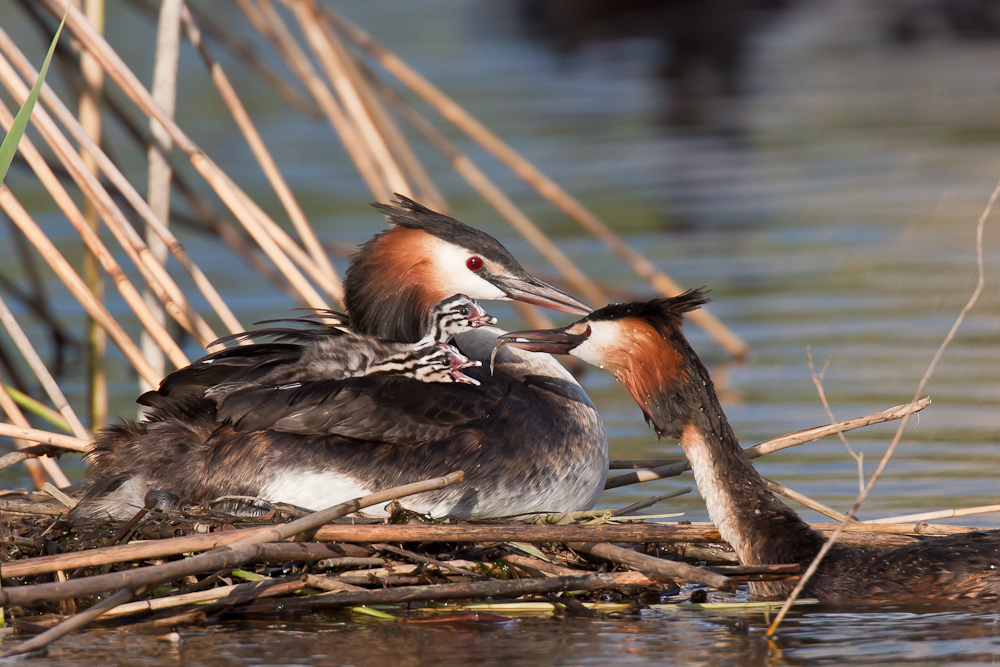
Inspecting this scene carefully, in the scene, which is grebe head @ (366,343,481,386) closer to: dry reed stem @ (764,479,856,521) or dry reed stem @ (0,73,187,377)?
dry reed stem @ (0,73,187,377)

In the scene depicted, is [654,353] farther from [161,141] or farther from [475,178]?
[475,178]

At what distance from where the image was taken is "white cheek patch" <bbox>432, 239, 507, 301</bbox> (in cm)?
583

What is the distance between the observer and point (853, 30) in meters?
28.5

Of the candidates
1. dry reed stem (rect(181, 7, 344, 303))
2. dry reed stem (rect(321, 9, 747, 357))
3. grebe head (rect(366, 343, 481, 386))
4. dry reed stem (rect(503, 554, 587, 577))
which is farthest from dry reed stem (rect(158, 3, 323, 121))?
dry reed stem (rect(503, 554, 587, 577))

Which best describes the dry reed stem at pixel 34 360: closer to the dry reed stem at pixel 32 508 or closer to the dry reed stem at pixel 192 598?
the dry reed stem at pixel 32 508

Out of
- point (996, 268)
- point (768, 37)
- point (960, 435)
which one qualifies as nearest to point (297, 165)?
point (996, 268)

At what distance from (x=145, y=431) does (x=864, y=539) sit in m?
2.55

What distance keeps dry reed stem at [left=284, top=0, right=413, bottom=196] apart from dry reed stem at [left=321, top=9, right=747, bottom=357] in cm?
12

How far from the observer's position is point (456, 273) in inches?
230

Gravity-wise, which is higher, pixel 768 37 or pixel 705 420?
pixel 768 37

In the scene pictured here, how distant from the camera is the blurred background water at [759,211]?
4.49 metres

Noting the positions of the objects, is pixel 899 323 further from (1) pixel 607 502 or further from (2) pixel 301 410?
(2) pixel 301 410

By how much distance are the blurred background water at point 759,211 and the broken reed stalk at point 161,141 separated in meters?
0.95

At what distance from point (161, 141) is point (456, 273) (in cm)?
195
